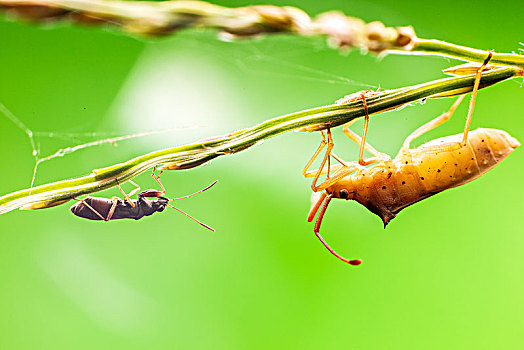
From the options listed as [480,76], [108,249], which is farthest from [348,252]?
[480,76]

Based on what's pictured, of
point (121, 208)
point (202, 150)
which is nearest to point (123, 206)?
point (121, 208)

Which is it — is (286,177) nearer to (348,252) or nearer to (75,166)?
(348,252)

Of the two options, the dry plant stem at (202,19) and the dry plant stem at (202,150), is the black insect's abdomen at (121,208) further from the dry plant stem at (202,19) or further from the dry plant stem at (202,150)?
the dry plant stem at (202,19)

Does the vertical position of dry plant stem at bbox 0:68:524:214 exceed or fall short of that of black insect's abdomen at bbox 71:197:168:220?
it exceeds it

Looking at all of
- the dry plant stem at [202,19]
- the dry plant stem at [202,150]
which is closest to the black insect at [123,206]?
the dry plant stem at [202,150]

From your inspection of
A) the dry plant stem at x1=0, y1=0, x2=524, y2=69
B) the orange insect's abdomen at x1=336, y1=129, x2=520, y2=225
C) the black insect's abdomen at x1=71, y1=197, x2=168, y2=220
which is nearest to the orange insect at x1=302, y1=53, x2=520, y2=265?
the orange insect's abdomen at x1=336, y1=129, x2=520, y2=225

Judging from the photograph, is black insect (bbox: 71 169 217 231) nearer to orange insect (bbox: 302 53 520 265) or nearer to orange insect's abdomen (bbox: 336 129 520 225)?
orange insect (bbox: 302 53 520 265)

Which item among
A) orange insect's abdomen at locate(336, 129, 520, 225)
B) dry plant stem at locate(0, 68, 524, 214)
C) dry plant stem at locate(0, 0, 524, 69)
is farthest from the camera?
orange insect's abdomen at locate(336, 129, 520, 225)
